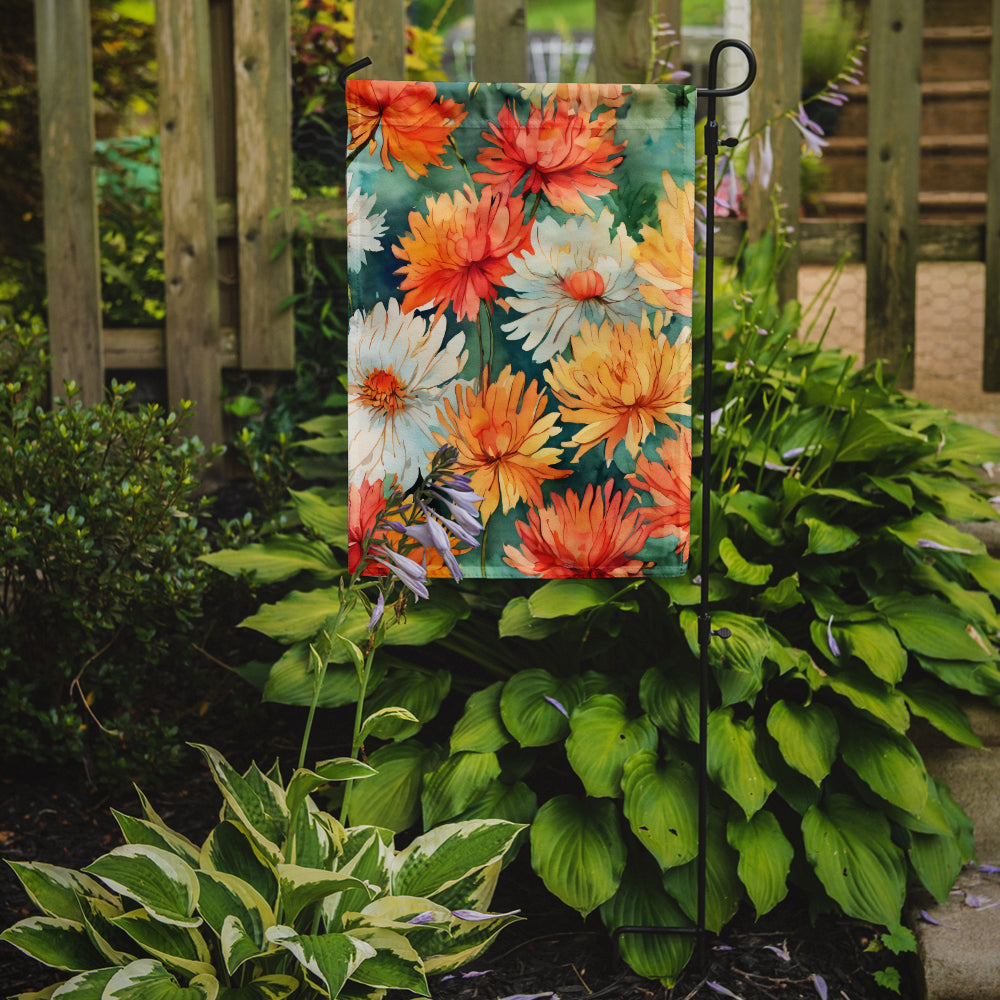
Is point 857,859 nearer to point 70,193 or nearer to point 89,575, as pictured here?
point 89,575

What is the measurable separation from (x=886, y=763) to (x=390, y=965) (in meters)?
0.97

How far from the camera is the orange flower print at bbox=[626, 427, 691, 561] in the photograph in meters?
1.69

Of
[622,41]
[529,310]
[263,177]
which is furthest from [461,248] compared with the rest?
[263,177]

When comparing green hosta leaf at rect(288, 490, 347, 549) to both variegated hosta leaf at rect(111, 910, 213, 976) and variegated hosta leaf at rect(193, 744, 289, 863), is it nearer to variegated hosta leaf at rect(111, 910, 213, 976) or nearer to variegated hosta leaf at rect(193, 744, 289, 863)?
variegated hosta leaf at rect(193, 744, 289, 863)

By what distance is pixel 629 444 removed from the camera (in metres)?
1.69

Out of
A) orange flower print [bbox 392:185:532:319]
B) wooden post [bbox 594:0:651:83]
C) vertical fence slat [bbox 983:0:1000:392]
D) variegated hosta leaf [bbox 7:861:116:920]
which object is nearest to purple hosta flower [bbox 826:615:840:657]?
orange flower print [bbox 392:185:532:319]

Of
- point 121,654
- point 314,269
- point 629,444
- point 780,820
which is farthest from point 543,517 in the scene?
point 314,269

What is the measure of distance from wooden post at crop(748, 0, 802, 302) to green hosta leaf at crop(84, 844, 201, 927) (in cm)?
239

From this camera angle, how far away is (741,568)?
1.94 meters

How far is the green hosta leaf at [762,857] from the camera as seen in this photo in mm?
1705

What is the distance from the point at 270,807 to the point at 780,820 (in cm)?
98

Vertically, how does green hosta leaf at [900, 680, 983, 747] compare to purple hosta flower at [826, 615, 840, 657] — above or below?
below

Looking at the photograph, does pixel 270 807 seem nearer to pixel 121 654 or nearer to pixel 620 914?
pixel 620 914

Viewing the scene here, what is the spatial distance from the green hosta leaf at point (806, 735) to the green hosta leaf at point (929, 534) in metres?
0.40
